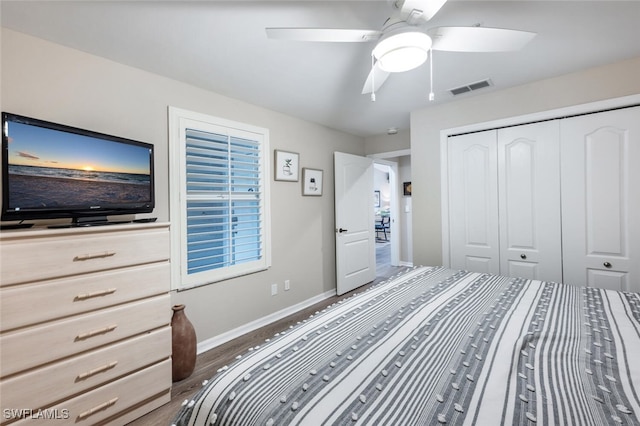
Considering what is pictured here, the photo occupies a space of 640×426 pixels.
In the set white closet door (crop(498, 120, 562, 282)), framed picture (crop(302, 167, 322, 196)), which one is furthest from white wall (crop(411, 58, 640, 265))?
framed picture (crop(302, 167, 322, 196))

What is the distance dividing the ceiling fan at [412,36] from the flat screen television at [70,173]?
1300 millimetres

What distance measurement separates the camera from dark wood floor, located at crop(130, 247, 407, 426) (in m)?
1.76

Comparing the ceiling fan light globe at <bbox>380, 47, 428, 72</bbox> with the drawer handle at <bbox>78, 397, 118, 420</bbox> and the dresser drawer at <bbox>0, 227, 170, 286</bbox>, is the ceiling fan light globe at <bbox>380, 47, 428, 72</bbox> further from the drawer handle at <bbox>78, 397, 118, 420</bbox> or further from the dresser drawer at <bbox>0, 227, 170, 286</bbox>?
the drawer handle at <bbox>78, 397, 118, 420</bbox>

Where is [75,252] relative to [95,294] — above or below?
above

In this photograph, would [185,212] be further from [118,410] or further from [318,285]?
[318,285]

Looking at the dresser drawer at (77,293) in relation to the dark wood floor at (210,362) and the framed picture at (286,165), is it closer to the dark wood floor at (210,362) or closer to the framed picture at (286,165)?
the dark wood floor at (210,362)

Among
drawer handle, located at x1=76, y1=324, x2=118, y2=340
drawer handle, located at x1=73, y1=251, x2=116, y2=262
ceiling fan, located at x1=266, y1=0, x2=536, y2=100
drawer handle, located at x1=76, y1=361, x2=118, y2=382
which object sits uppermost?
ceiling fan, located at x1=266, y1=0, x2=536, y2=100

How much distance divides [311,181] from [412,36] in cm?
237

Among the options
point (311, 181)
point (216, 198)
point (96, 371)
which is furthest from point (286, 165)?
point (96, 371)

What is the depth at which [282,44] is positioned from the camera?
1.87 metres

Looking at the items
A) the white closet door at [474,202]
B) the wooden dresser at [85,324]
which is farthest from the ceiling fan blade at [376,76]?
the wooden dresser at [85,324]

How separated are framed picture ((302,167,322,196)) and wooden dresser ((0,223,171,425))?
6.34 ft

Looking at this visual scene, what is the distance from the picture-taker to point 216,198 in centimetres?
262

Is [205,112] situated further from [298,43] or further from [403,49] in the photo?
[403,49]
